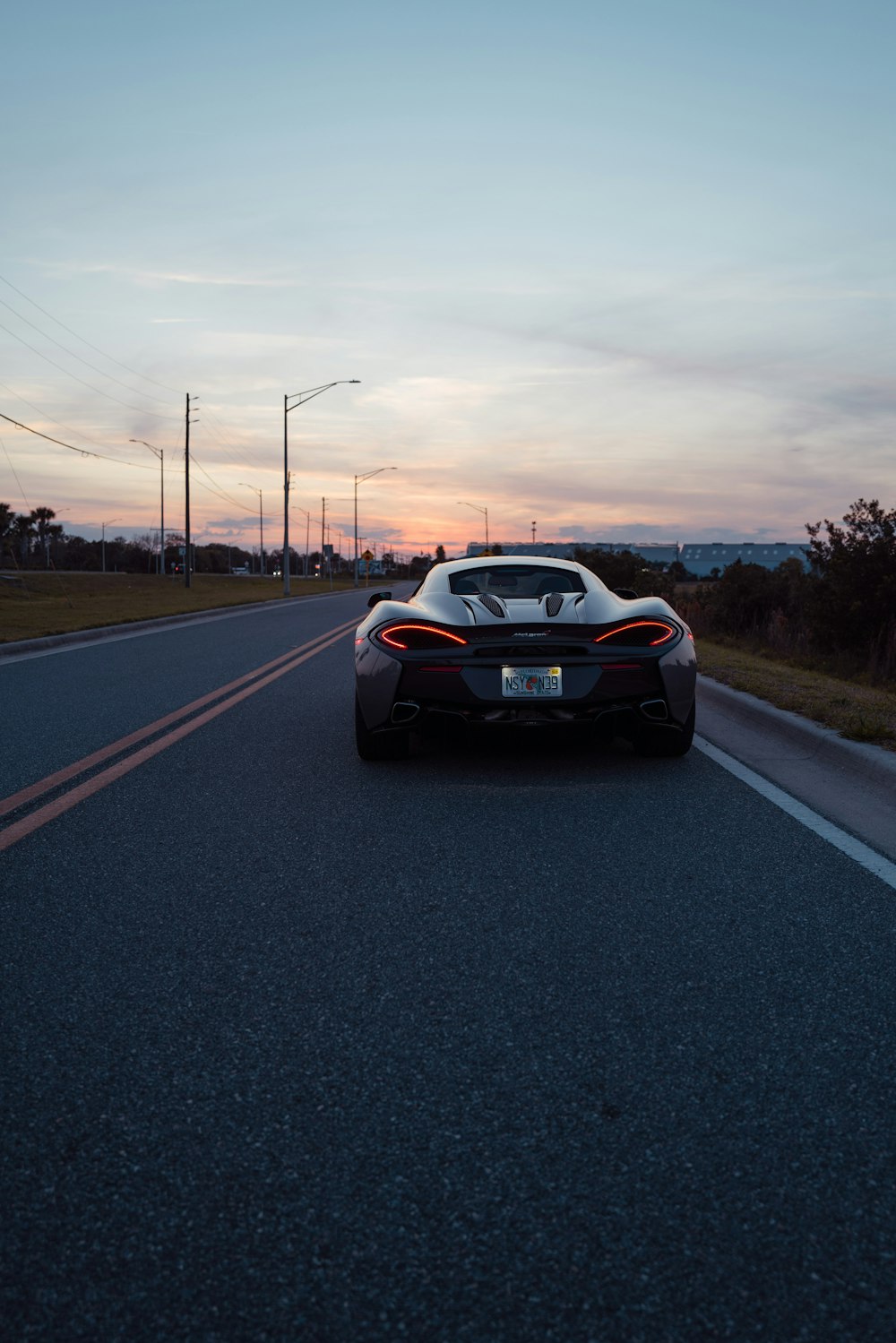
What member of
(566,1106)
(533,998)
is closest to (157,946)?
(533,998)

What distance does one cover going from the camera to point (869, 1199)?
7.42 ft

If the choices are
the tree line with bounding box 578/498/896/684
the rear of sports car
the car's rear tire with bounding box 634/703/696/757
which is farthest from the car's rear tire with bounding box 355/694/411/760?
the tree line with bounding box 578/498/896/684

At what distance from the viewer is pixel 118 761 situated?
716cm

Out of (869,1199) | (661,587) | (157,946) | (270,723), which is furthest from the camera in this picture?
(661,587)

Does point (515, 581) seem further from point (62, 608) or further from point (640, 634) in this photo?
point (62, 608)

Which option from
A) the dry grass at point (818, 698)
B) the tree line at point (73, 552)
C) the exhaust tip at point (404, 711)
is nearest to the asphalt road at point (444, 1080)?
the exhaust tip at point (404, 711)

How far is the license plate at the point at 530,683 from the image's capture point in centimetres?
650

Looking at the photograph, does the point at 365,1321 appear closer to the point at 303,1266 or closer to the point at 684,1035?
the point at 303,1266

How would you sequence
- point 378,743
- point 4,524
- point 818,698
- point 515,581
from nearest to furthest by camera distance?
point 378,743, point 515,581, point 818,698, point 4,524

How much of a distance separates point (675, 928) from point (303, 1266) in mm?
2214

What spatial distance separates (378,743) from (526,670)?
3.95 ft

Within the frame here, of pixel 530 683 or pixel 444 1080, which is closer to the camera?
pixel 444 1080

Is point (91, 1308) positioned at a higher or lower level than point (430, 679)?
lower

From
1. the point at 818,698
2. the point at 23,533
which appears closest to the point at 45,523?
the point at 23,533
